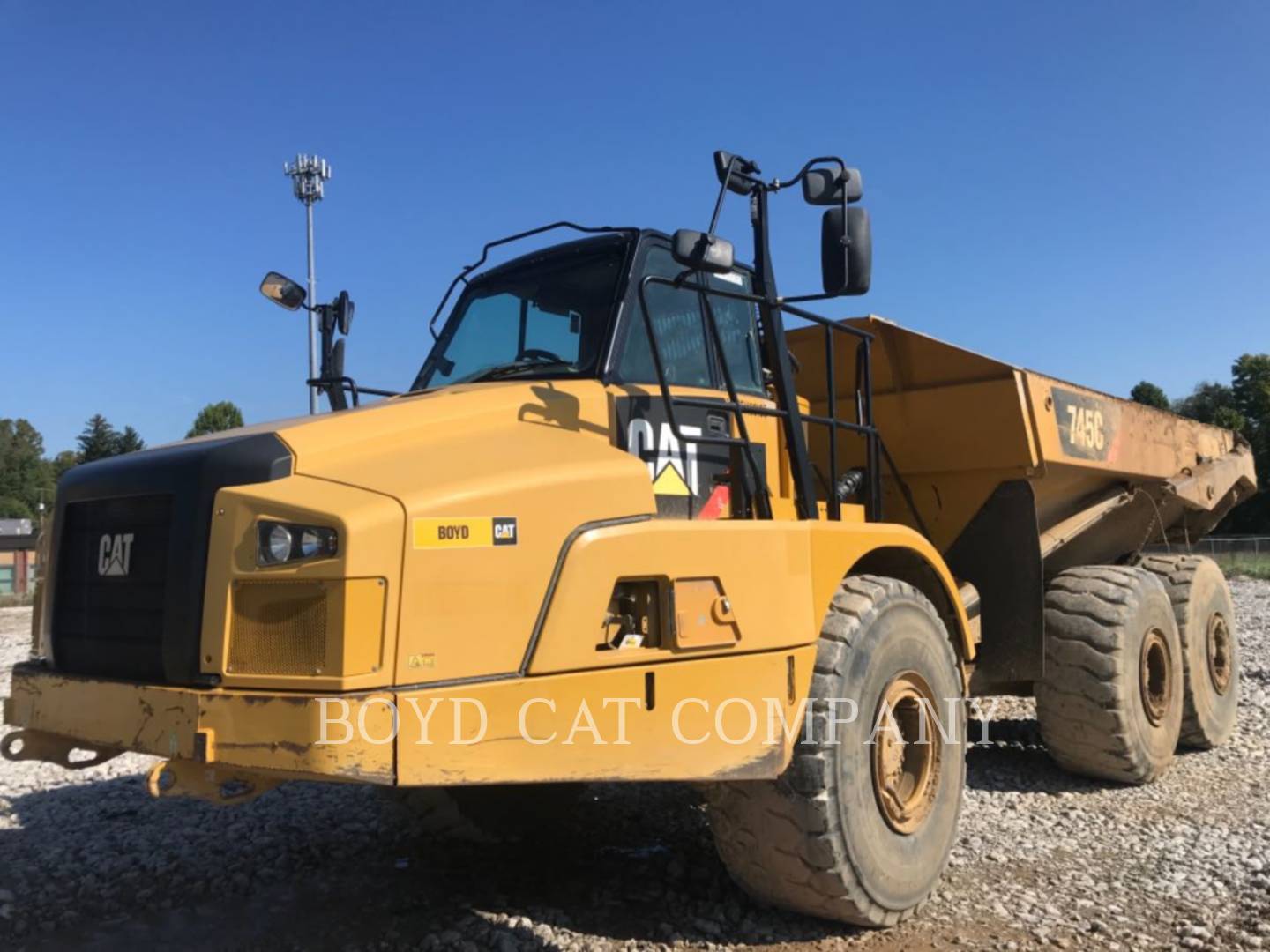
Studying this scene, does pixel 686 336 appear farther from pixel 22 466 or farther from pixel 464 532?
pixel 22 466

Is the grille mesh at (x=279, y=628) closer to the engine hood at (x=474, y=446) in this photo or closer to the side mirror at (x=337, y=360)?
the engine hood at (x=474, y=446)

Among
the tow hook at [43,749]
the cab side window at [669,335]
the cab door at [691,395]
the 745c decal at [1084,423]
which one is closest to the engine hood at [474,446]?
the cab door at [691,395]

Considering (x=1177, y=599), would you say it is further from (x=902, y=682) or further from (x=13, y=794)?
(x=13, y=794)

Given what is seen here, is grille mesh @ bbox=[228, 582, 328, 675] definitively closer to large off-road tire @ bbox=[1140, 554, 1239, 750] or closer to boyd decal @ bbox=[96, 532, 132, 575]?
boyd decal @ bbox=[96, 532, 132, 575]

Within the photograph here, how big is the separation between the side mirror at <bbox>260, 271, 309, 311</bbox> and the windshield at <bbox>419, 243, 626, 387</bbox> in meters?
0.68

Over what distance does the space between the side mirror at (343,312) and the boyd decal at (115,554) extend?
5.71ft

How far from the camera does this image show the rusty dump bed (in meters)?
5.83

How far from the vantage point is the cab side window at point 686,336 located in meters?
4.08

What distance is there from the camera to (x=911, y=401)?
6.07 m

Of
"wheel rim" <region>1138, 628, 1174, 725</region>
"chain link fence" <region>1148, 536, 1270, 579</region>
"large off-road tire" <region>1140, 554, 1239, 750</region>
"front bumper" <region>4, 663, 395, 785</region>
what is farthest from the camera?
"chain link fence" <region>1148, 536, 1270, 579</region>

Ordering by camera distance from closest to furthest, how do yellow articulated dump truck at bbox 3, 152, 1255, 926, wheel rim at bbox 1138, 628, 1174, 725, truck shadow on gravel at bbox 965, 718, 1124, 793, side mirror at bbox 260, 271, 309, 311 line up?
yellow articulated dump truck at bbox 3, 152, 1255, 926
side mirror at bbox 260, 271, 309, 311
truck shadow on gravel at bbox 965, 718, 1124, 793
wheel rim at bbox 1138, 628, 1174, 725

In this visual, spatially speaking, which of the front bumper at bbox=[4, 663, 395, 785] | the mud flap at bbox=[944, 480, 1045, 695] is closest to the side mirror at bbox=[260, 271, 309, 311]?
the front bumper at bbox=[4, 663, 395, 785]

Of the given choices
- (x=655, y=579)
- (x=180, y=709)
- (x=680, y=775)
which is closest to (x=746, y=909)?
(x=680, y=775)

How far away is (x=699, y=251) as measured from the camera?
3537 millimetres
